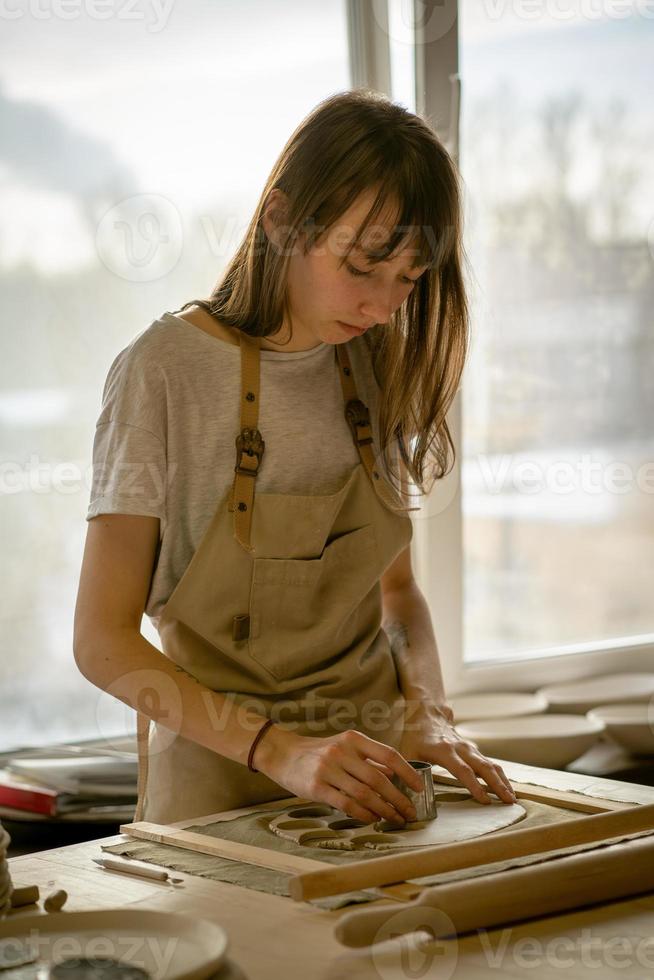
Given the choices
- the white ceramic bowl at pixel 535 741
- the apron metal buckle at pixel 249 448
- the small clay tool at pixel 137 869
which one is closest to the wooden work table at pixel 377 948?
the small clay tool at pixel 137 869

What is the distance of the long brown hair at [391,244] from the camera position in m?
1.44

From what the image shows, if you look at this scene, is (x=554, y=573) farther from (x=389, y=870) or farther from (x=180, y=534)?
(x=389, y=870)

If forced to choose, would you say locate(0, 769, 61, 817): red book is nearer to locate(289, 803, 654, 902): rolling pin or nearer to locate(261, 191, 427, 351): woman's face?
locate(261, 191, 427, 351): woman's face

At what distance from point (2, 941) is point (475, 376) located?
1897 mm

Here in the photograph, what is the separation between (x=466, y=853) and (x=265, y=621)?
52cm

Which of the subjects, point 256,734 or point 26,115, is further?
point 26,115

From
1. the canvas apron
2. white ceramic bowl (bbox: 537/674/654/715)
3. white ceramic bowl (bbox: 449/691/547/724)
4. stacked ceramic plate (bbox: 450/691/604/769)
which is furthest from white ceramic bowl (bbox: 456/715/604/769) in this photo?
the canvas apron

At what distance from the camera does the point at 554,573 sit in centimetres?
273

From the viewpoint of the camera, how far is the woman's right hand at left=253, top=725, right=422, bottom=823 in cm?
124

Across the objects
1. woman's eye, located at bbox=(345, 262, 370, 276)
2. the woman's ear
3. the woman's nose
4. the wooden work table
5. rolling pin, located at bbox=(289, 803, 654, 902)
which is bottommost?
the wooden work table

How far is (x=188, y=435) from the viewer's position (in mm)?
1484

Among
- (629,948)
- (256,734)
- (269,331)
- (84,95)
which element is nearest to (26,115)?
(84,95)

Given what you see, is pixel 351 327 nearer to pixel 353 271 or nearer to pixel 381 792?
pixel 353 271

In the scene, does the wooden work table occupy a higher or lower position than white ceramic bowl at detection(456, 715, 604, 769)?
higher
